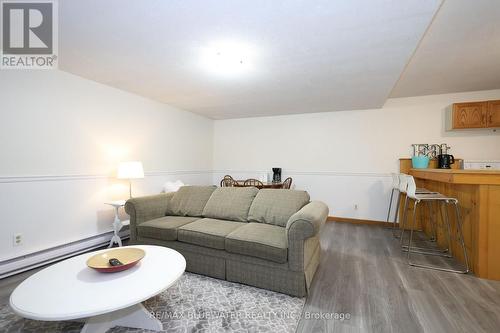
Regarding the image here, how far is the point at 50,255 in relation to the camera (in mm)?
2578

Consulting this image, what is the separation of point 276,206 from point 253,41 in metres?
1.72

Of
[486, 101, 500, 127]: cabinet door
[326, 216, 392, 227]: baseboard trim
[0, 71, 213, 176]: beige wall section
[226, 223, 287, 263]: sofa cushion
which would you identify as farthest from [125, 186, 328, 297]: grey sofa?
[486, 101, 500, 127]: cabinet door

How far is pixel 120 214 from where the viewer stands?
11.3 ft

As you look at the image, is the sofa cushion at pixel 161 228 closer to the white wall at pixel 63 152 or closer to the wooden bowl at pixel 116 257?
the wooden bowl at pixel 116 257

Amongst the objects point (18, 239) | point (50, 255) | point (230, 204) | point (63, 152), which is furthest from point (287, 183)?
point (18, 239)

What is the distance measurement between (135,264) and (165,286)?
0.41 metres

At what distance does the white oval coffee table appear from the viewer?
44.8 inches

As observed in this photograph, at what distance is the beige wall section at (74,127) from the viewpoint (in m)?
2.38

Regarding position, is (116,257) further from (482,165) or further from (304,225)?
(482,165)

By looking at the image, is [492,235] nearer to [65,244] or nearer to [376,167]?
[376,167]

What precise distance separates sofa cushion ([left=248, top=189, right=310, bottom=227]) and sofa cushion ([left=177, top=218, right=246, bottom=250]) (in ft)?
0.81

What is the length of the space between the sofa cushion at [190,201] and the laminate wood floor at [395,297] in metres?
1.64

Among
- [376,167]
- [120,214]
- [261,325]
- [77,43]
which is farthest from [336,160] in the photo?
[77,43]

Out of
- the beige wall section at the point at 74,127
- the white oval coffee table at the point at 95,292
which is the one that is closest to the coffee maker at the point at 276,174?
the beige wall section at the point at 74,127
